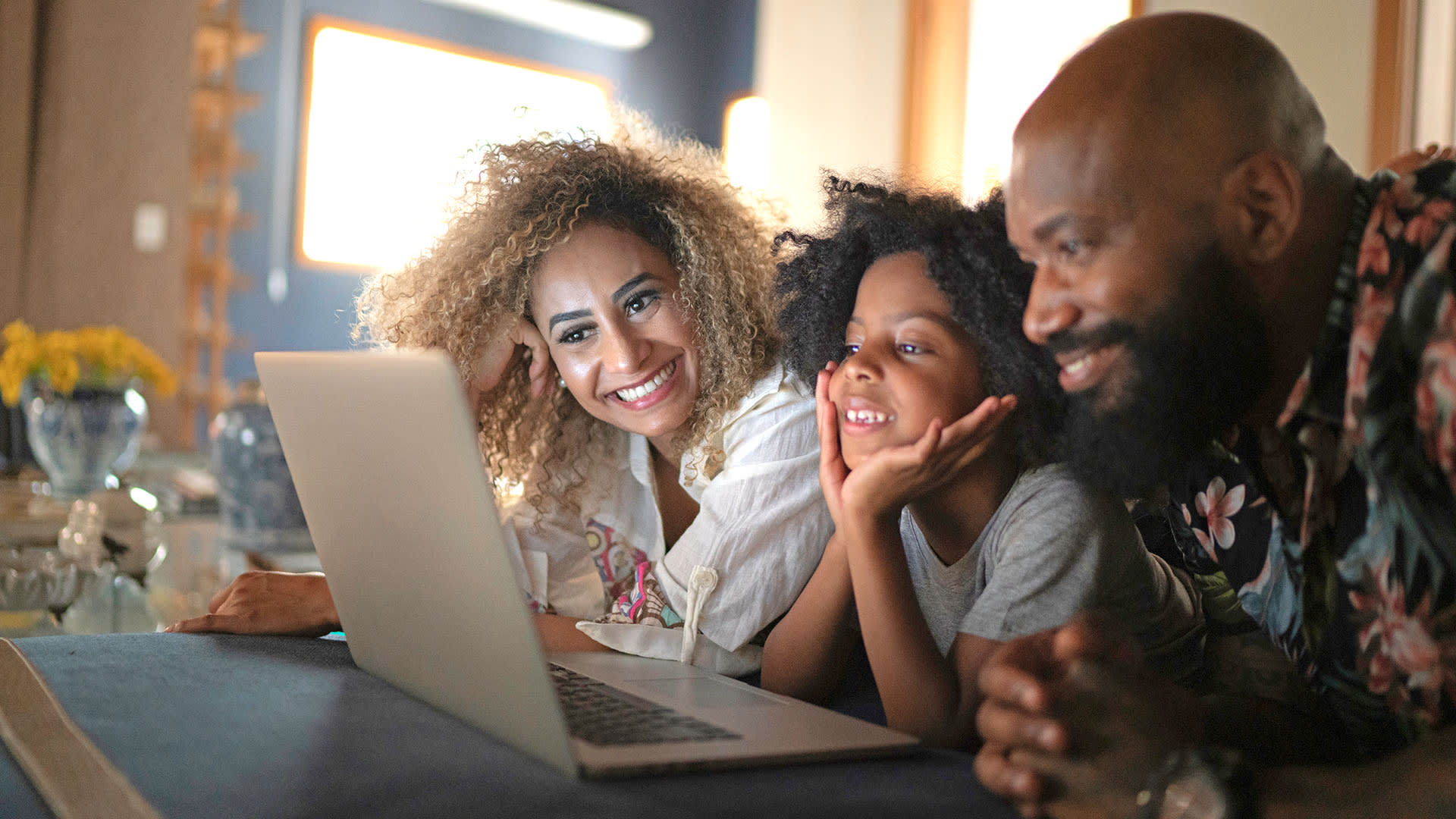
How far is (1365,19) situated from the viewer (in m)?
2.63

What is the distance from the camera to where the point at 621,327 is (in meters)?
1.34

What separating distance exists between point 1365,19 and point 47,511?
2951mm

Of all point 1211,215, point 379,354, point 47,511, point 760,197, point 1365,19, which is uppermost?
point 1365,19

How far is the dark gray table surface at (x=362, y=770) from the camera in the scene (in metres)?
0.63

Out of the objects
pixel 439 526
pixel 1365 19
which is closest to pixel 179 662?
pixel 439 526

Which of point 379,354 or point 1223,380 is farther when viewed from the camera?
point 1223,380

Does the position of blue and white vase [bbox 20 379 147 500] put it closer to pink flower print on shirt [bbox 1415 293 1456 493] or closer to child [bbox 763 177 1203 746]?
child [bbox 763 177 1203 746]

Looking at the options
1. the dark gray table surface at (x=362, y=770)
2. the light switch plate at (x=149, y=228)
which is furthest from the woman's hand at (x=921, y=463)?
the light switch plate at (x=149, y=228)

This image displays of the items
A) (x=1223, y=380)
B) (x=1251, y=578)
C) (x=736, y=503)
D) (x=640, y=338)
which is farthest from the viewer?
(x=640, y=338)

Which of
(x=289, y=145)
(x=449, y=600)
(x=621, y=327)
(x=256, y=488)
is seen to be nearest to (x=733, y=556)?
(x=621, y=327)

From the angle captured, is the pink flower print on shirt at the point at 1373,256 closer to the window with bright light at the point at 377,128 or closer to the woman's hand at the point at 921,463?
the woman's hand at the point at 921,463

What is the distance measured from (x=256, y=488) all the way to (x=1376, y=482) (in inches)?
68.7

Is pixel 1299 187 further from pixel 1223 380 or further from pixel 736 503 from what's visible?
pixel 736 503

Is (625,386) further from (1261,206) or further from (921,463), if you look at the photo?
(1261,206)
